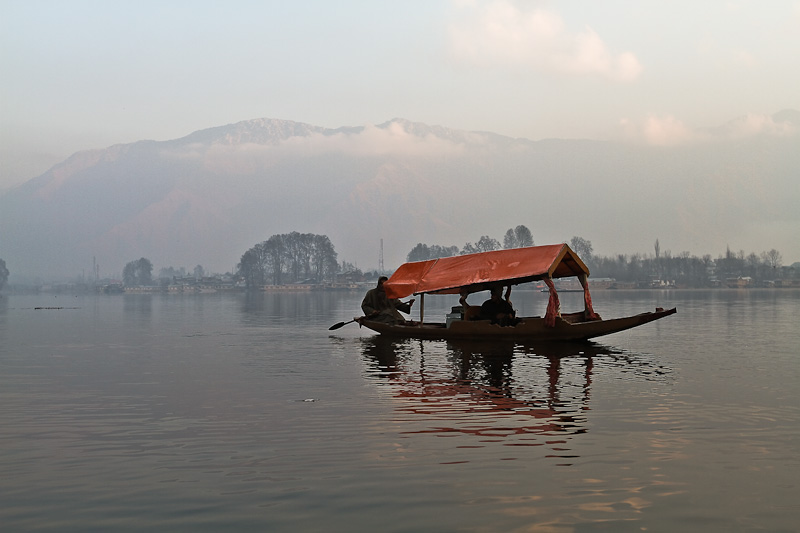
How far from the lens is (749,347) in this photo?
93.0 ft

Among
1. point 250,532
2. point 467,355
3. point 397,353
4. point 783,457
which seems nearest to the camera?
point 250,532

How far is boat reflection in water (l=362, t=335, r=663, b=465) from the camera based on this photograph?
11836mm

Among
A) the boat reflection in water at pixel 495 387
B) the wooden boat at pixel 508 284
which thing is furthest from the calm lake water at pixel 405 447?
the wooden boat at pixel 508 284

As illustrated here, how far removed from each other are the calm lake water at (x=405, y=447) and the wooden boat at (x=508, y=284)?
11.8ft

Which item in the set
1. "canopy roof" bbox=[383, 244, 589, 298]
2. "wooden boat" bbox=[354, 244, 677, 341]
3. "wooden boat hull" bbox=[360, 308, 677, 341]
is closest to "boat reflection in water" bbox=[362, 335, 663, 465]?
"wooden boat hull" bbox=[360, 308, 677, 341]

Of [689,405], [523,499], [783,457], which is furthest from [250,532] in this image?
[689,405]

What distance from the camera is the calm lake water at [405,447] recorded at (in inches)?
306

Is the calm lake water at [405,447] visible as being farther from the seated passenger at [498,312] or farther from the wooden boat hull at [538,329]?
the seated passenger at [498,312]

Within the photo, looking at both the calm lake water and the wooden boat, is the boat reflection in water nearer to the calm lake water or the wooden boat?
the calm lake water

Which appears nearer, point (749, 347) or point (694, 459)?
point (694, 459)

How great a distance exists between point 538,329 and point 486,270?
11.4 feet

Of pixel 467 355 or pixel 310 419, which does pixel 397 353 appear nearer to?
pixel 467 355

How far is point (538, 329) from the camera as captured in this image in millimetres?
26469

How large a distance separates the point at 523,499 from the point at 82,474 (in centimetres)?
542
